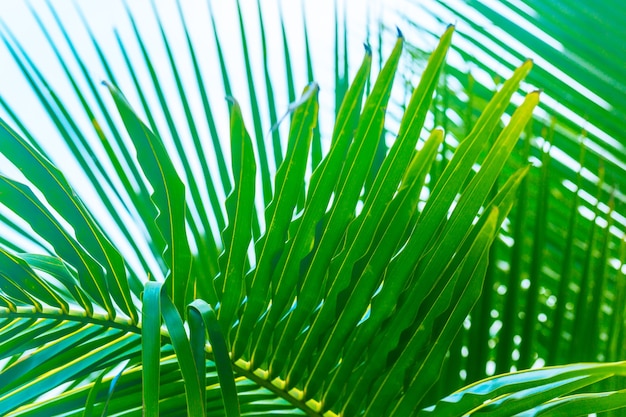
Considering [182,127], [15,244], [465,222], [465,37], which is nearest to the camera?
[465,222]

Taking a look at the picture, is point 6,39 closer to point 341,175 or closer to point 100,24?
point 100,24

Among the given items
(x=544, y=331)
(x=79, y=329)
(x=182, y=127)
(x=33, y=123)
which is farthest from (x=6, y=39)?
(x=544, y=331)

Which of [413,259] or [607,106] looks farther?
[607,106]

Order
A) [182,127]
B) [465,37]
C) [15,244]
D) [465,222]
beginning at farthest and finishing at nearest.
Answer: [465,37]
[182,127]
[15,244]
[465,222]

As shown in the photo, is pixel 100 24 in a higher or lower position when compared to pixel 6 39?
higher

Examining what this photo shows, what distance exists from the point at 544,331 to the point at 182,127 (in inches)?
17.8

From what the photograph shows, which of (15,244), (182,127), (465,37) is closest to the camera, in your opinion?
(15,244)

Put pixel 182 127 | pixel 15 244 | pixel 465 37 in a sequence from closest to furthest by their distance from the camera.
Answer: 1. pixel 15 244
2. pixel 182 127
3. pixel 465 37

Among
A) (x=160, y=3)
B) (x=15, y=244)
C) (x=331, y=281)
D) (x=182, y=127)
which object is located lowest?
(x=331, y=281)

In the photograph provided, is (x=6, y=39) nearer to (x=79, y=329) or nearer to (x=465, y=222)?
(x=79, y=329)

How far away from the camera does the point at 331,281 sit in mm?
460

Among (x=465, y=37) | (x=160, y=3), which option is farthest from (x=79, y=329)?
(x=465, y=37)

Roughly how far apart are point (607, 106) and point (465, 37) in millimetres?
190

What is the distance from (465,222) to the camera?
44 cm
